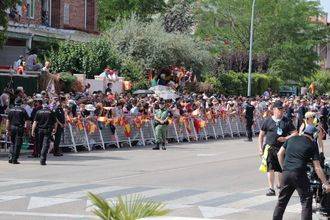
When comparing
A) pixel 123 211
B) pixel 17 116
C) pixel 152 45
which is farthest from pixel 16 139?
pixel 152 45

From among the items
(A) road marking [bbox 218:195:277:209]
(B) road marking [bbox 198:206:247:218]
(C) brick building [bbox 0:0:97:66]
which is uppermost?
(C) brick building [bbox 0:0:97:66]

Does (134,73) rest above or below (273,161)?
above

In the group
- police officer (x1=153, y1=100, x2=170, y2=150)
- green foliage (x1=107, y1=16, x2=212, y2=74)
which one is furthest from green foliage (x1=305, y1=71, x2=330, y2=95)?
police officer (x1=153, y1=100, x2=170, y2=150)

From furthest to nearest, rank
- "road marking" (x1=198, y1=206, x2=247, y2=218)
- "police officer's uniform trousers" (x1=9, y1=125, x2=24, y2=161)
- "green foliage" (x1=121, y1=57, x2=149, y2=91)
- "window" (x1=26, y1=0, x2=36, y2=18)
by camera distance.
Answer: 1. "window" (x1=26, y1=0, x2=36, y2=18)
2. "green foliage" (x1=121, y1=57, x2=149, y2=91)
3. "police officer's uniform trousers" (x1=9, y1=125, x2=24, y2=161)
4. "road marking" (x1=198, y1=206, x2=247, y2=218)

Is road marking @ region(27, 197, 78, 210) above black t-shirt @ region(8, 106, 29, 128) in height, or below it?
below

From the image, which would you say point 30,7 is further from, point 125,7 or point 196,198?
point 196,198

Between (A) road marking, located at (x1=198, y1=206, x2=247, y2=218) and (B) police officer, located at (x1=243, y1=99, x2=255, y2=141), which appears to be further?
(B) police officer, located at (x1=243, y1=99, x2=255, y2=141)

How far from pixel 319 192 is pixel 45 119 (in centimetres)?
1039

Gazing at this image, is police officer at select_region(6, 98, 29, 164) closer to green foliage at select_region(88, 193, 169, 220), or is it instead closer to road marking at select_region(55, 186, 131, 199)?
road marking at select_region(55, 186, 131, 199)

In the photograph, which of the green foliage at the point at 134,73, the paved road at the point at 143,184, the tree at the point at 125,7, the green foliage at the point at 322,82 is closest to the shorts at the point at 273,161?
the paved road at the point at 143,184

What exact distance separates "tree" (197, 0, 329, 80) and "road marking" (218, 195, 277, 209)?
44294 millimetres

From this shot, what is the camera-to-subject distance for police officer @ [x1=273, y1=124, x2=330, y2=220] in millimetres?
9859

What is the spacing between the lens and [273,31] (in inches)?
2359

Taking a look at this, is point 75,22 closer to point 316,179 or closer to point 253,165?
point 253,165
